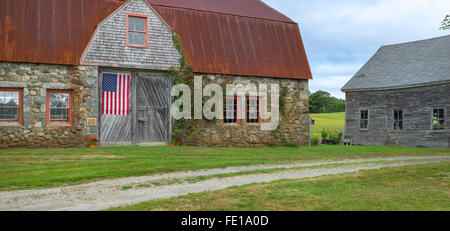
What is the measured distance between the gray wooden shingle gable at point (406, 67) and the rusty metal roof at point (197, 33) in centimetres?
742

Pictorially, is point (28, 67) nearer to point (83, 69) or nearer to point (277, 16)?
point (83, 69)

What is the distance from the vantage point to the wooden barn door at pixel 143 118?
52.9ft

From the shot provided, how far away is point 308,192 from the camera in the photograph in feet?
23.5

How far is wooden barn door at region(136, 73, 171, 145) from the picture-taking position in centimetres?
1669

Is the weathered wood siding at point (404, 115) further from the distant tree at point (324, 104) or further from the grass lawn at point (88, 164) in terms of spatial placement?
the distant tree at point (324, 104)

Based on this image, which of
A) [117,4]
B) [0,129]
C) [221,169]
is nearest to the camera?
[221,169]

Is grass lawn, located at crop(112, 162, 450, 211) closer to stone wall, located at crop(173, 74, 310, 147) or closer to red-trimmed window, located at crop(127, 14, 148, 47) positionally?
stone wall, located at crop(173, 74, 310, 147)

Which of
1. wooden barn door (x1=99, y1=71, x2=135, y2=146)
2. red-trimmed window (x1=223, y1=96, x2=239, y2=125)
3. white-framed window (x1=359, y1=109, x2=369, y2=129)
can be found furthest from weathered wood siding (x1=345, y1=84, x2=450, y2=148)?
wooden barn door (x1=99, y1=71, x2=135, y2=146)

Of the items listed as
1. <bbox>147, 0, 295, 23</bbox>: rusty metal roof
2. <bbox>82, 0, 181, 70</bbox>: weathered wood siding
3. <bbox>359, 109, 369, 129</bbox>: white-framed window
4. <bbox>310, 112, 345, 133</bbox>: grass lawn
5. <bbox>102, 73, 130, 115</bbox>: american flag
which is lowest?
<bbox>310, 112, 345, 133</bbox>: grass lawn

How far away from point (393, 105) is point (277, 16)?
31.0ft

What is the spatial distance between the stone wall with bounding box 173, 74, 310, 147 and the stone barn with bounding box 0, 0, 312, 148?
5 centimetres

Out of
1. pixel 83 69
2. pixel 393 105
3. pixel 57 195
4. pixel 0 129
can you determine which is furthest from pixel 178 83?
pixel 393 105

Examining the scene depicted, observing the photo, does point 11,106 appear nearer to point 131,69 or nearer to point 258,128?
point 131,69

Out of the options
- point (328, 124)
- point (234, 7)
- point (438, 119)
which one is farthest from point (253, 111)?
point (328, 124)
